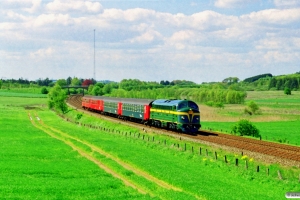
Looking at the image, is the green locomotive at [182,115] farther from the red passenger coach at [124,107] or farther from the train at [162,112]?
the red passenger coach at [124,107]

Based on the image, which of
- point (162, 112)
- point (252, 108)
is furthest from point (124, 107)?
point (252, 108)

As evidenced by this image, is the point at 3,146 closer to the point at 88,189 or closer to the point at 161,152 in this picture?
the point at 161,152

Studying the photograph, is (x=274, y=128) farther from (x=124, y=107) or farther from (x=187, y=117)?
(x=187, y=117)

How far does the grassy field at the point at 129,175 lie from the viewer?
85.7 feet

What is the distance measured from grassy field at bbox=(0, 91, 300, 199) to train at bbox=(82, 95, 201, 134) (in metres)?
3.86

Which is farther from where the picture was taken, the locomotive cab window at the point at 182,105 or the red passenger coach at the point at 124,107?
the red passenger coach at the point at 124,107

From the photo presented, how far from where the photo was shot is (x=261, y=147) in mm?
39750

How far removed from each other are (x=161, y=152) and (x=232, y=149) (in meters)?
7.91

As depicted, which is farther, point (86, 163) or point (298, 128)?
point (298, 128)

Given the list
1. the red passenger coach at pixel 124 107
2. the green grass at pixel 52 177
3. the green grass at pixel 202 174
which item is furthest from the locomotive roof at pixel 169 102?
the green grass at pixel 52 177

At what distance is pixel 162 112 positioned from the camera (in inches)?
2254

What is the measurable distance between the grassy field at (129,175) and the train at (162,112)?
3.86m

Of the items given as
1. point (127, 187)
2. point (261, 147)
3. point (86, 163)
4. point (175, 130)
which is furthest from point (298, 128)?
point (127, 187)

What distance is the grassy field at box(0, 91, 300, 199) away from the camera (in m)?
26.1
